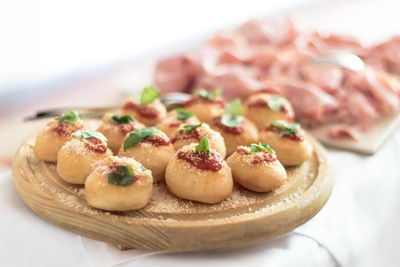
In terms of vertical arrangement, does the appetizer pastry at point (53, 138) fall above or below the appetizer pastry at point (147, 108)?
above

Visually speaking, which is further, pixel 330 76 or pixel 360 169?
pixel 330 76

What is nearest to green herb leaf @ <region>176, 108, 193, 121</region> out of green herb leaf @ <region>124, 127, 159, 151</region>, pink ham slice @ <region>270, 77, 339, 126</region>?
green herb leaf @ <region>124, 127, 159, 151</region>

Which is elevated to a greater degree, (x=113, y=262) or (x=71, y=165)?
(x=71, y=165)

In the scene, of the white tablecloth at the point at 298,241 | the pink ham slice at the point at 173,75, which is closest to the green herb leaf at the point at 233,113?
the white tablecloth at the point at 298,241

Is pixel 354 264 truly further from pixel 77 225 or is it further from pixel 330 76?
pixel 330 76

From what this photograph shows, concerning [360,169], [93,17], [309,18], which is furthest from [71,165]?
[309,18]

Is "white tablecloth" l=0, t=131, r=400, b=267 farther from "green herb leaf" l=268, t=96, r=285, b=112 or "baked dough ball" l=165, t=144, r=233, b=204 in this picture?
"green herb leaf" l=268, t=96, r=285, b=112

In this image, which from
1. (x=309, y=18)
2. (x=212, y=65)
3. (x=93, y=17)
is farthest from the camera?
(x=309, y=18)

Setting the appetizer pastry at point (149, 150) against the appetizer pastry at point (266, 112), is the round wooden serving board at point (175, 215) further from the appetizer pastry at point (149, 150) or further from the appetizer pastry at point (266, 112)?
the appetizer pastry at point (266, 112)

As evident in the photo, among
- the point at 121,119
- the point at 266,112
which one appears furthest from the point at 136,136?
the point at 266,112
